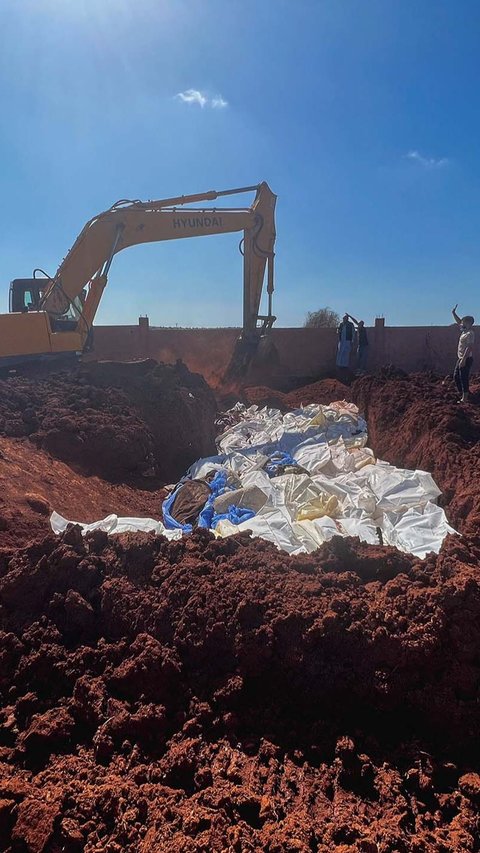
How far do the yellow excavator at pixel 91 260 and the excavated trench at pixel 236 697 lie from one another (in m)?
8.28

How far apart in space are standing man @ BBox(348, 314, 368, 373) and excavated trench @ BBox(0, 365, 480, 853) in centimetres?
1528

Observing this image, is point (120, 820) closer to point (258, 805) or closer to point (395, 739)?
point (258, 805)

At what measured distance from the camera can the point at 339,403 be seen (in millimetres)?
12773

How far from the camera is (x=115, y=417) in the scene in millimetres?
9094

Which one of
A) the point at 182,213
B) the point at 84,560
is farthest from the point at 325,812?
the point at 182,213

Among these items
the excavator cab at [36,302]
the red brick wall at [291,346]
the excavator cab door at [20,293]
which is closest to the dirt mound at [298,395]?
the red brick wall at [291,346]

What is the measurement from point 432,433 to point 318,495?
267cm

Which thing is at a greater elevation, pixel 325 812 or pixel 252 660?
pixel 252 660

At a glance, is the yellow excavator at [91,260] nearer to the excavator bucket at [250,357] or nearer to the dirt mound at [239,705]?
the excavator bucket at [250,357]

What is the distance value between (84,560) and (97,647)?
0.60 meters

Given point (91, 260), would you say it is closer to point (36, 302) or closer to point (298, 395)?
point (36, 302)

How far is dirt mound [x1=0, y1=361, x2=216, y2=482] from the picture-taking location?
8.18 meters

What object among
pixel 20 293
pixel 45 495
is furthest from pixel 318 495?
pixel 20 293

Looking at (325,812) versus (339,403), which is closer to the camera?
(325,812)
